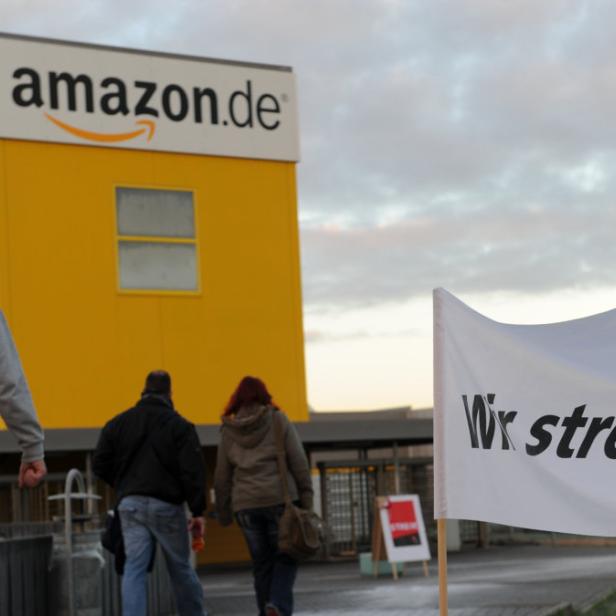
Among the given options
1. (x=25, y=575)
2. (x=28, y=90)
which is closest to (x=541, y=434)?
(x=25, y=575)

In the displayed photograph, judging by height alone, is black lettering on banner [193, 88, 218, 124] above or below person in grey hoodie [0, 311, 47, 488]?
above

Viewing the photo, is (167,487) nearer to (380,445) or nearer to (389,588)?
(389,588)

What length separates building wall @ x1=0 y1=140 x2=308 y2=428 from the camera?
78.0ft

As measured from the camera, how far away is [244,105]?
Answer: 25906 mm

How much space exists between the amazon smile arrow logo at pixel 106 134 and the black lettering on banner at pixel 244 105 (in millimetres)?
1481

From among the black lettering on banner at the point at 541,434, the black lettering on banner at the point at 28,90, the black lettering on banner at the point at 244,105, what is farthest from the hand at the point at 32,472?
the black lettering on banner at the point at 244,105

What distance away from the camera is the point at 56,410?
2370 cm

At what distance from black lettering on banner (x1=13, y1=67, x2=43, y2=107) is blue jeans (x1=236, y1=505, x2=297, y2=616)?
1517 cm

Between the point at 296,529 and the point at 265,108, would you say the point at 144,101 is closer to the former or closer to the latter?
the point at 265,108

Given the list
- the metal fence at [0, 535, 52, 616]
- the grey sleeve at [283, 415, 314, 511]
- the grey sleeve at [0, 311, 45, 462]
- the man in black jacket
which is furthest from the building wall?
the grey sleeve at [0, 311, 45, 462]

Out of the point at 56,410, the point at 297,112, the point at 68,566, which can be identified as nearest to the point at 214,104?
the point at 297,112

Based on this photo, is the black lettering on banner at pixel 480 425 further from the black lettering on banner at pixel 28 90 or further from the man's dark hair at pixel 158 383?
the black lettering on banner at pixel 28 90

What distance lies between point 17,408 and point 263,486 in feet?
15.1

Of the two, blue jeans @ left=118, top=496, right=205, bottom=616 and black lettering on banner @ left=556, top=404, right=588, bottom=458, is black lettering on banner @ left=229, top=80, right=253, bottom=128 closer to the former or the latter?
blue jeans @ left=118, top=496, right=205, bottom=616
